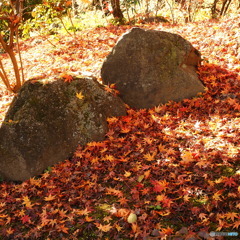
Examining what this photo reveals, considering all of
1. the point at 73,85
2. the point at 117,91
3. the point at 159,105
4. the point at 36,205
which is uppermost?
the point at 73,85

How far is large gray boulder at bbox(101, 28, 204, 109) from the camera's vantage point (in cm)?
621

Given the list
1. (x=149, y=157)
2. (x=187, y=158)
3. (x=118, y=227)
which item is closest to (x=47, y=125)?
(x=149, y=157)

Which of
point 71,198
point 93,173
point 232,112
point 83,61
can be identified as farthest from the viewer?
point 83,61

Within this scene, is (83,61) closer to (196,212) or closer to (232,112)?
(232,112)

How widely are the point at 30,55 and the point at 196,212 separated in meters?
10.2

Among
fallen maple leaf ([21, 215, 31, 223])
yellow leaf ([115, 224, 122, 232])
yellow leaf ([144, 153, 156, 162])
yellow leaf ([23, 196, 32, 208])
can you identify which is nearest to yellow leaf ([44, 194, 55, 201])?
yellow leaf ([23, 196, 32, 208])

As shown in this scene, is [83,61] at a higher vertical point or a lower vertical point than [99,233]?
higher

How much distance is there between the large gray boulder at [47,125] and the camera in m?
4.89

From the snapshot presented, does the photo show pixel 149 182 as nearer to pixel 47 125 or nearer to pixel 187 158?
pixel 187 158

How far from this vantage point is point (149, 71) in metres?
6.24

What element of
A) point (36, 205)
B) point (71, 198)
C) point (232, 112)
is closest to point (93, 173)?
point (71, 198)

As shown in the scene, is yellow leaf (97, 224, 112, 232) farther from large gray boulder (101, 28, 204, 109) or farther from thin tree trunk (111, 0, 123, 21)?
thin tree trunk (111, 0, 123, 21)

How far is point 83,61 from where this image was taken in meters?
9.03

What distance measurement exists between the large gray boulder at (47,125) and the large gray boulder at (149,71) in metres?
0.99
